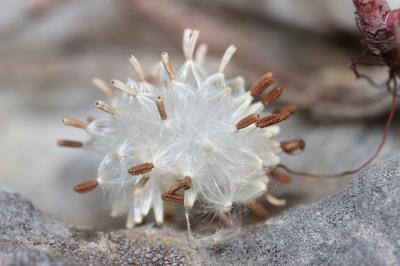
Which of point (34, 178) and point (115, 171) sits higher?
point (115, 171)

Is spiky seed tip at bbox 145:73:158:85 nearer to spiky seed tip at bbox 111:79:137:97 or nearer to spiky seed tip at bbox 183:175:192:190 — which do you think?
Result: spiky seed tip at bbox 111:79:137:97

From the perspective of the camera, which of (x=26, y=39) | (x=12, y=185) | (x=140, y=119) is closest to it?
(x=140, y=119)

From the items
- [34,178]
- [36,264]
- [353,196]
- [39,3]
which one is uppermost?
[39,3]

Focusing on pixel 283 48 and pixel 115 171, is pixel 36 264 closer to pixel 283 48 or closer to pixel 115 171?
pixel 115 171

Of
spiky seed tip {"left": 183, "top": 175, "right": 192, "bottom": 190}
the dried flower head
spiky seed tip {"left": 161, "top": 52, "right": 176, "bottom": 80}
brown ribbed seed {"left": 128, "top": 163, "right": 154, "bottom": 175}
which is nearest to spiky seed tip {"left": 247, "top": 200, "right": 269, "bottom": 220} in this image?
the dried flower head

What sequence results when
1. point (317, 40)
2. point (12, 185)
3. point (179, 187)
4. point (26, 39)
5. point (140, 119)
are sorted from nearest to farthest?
point (179, 187) < point (140, 119) < point (12, 185) < point (317, 40) < point (26, 39)

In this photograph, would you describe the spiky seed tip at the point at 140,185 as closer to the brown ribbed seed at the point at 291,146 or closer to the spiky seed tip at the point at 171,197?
the spiky seed tip at the point at 171,197

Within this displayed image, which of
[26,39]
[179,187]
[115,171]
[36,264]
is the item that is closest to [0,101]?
[26,39]

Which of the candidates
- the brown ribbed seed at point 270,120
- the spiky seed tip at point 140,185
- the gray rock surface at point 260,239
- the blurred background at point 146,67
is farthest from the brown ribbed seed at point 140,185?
the blurred background at point 146,67
